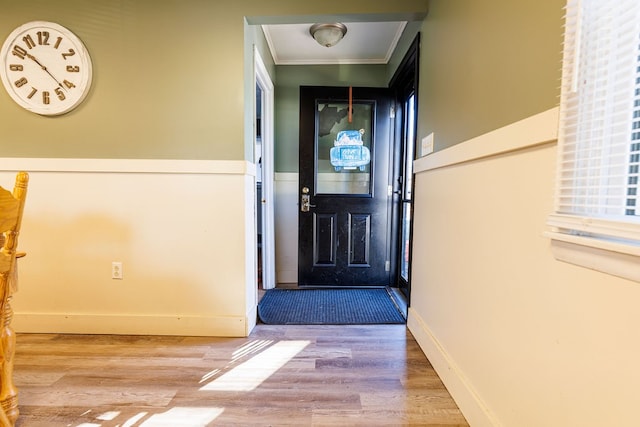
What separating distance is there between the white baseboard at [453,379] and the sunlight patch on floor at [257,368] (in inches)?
26.8

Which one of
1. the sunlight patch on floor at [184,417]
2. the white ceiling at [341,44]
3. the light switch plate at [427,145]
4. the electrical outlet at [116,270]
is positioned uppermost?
the white ceiling at [341,44]

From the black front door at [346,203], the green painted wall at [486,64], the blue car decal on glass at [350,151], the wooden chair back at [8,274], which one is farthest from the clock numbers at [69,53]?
the green painted wall at [486,64]

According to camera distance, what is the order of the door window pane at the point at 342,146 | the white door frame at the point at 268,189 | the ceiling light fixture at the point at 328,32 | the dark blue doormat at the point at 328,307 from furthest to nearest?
the door window pane at the point at 342,146
the white door frame at the point at 268,189
the ceiling light fixture at the point at 328,32
the dark blue doormat at the point at 328,307

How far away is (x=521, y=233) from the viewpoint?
945mm

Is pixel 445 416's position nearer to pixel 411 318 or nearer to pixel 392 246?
pixel 411 318

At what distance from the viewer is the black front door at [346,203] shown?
2.77m

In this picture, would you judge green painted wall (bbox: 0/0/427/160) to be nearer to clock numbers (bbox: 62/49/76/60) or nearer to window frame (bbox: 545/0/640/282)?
clock numbers (bbox: 62/49/76/60)

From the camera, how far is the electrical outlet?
6.09 ft

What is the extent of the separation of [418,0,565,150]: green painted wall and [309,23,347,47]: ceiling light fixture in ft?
2.28

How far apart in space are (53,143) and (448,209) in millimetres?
2331

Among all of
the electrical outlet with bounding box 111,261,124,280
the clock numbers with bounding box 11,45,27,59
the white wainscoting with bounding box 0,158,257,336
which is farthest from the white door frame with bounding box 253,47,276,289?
the clock numbers with bounding box 11,45,27,59

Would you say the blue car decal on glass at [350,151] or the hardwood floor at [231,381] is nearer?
the hardwood floor at [231,381]

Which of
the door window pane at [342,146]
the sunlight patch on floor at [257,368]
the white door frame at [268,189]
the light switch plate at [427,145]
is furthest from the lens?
the door window pane at [342,146]

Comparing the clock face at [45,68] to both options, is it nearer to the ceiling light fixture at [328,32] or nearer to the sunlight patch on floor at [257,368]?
the ceiling light fixture at [328,32]
